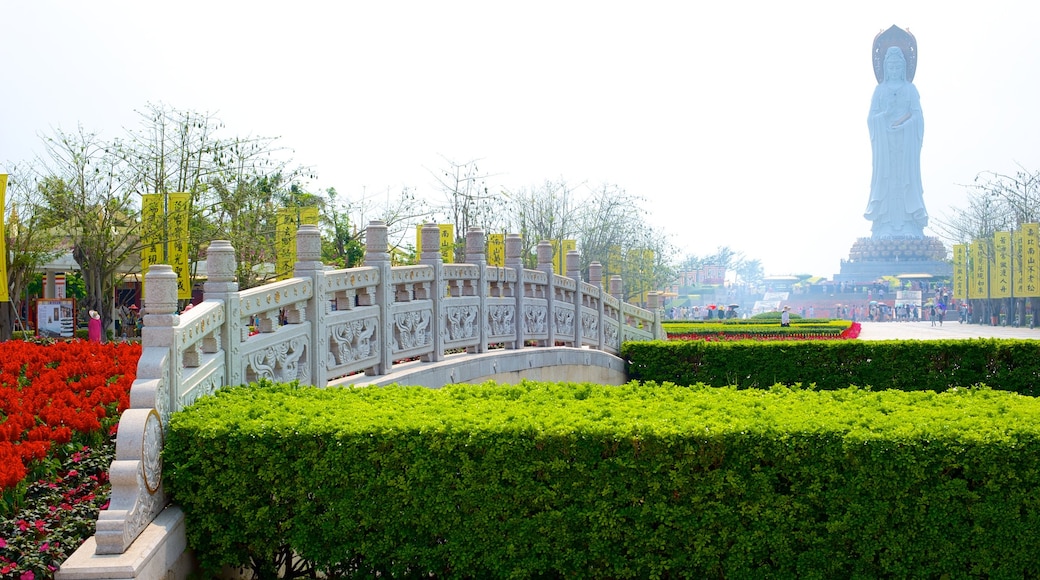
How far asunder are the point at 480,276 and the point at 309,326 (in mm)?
3580

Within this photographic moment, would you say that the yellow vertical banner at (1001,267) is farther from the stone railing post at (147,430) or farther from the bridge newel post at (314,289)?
the stone railing post at (147,430)

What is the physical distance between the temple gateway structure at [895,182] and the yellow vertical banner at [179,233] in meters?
54.3

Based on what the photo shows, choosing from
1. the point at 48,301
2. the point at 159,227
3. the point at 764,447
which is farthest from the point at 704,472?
the point at 48,301

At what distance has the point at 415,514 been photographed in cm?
456

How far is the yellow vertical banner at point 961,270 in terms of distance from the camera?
43188 millimetres

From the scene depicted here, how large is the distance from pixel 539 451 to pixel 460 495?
1.46 ft

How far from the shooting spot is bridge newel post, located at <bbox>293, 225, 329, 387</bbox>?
21.9 feet

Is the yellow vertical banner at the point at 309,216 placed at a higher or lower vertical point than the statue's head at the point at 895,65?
lower

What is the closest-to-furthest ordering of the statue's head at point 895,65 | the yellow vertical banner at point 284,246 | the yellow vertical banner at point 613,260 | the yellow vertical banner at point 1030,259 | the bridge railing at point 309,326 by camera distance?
1. the bridge railing at point 309,326
2. the yellow vertical banner at point 284,246
3. the yellow vertical banner at point 613,260
4. the yellow vertical banner at point 1030,259
5. the statue's head at point 895,65

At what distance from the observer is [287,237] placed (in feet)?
54.0

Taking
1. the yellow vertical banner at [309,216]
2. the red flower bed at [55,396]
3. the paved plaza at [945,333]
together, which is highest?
the yellow vertical banner at [309,216]

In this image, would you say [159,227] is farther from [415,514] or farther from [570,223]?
[570,223]

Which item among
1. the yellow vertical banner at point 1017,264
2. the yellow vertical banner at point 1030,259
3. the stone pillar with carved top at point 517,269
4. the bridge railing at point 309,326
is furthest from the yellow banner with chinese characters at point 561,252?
the yellow vertical banner at point 1017,264

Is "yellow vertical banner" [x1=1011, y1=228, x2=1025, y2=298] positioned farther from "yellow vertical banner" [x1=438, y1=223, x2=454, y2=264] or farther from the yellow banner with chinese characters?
"yellow vertical banner" [x1=438, y1=223, x2=454, y2=264]
